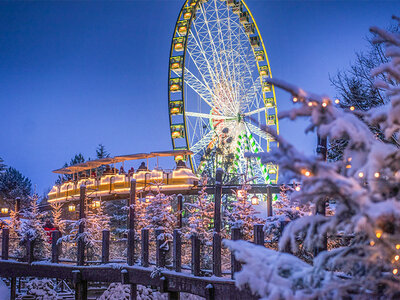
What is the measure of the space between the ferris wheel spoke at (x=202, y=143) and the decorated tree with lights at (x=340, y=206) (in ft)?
73.3

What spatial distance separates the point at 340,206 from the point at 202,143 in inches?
920

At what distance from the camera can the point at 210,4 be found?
28.2m

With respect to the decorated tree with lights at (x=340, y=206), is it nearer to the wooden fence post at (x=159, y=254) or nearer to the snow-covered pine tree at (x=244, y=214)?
the wooden fence post at (x=159, y=254)

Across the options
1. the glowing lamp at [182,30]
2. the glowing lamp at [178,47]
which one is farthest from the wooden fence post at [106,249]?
the glowing lamp at [182,30]

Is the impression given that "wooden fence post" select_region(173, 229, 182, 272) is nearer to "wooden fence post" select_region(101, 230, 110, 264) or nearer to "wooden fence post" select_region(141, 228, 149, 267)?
"wooden fence post" select_region(141, 228, 149, 267)

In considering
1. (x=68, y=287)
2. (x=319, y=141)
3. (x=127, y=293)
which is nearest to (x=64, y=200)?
(x=68, y=287)

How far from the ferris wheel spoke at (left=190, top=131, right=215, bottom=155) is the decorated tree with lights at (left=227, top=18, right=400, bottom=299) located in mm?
22327

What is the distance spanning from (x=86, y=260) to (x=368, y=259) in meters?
14.3

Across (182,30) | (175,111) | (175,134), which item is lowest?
(175,134)

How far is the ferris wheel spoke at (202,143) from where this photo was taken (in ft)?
86.7

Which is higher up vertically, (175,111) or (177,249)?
(175,111)

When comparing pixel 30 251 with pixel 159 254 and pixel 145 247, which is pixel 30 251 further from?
pixel 159 254

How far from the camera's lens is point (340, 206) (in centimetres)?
344

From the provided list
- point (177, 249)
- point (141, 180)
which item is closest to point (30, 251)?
point (141, 180)
